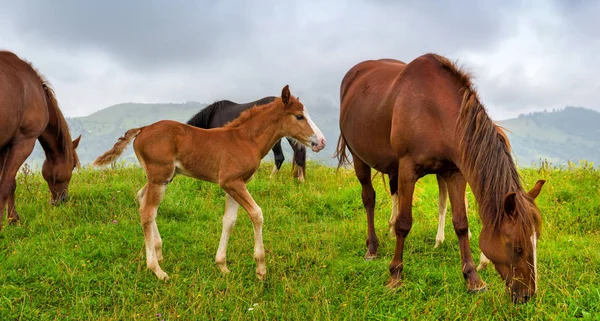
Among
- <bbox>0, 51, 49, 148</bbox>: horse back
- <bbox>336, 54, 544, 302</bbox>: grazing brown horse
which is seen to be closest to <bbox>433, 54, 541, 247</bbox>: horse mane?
<bbox>336, 54, 544, 302</bbox>: grazing brown horse

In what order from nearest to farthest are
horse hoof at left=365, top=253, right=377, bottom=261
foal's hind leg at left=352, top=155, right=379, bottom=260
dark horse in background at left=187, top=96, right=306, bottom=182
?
horse hoof at left=365, top=253, right=377, bottom=261
foal's hind leg at left=352, top=155, right=379, bottom=260
dark horse in background at left=187, top=96, right=306, bottom=182

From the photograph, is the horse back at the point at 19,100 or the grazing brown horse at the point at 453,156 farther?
the horse back at the point at 19,100

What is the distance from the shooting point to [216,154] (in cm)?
501

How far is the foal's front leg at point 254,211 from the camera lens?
4.87 m

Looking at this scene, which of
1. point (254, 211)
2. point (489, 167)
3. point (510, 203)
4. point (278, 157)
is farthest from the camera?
point (278, 157)

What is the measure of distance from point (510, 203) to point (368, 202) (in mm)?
2958

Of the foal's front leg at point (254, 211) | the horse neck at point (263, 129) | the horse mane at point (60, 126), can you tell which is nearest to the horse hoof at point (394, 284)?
the foal's front leg at point (254, 211)

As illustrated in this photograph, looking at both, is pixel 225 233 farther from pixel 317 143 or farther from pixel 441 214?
pixel 441 214

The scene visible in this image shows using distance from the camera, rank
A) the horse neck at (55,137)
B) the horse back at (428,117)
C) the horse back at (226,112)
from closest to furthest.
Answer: the horse back at (428,117) < the horse neck at (55,137) < the horse back at (226,112)

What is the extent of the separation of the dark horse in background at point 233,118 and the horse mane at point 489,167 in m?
6.03

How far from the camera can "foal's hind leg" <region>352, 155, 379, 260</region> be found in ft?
19.6

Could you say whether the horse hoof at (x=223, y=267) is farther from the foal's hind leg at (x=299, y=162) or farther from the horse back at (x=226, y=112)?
the horse back at (x=226, y=112)

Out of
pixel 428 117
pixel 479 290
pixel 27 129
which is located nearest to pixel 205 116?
pixel 27 129

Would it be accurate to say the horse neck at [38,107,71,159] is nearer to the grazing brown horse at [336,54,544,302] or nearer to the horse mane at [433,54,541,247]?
the grazing brown horse at [336,54,544,302]
